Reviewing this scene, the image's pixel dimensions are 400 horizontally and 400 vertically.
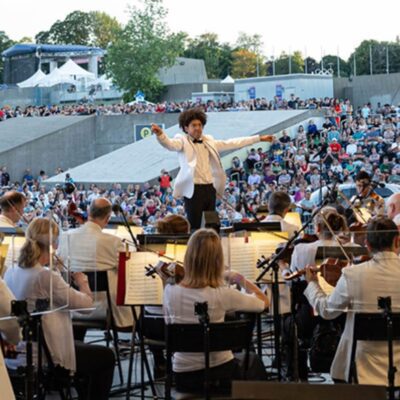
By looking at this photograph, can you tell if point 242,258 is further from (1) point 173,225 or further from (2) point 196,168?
(2) point 196,168

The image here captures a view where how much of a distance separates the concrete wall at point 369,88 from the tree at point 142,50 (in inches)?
531

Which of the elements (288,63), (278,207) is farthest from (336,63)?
(278,207)

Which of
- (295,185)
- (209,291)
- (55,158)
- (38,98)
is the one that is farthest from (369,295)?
(38,98)

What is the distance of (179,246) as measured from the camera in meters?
7.33

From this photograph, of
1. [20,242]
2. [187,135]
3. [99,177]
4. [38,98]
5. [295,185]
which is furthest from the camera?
[38,98]

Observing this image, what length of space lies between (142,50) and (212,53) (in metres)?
24.3

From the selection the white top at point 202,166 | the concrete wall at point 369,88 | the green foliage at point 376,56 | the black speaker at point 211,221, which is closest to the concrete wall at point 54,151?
the concrete wall at point 369,88

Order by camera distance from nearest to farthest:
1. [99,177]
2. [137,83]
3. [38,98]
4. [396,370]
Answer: [396,370]
[99,177]
[137,83]
[38,98]

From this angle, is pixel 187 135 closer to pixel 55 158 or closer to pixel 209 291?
pixel 209 291

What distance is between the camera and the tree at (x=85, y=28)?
96562 mm

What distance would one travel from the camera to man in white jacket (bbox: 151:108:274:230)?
416 inches

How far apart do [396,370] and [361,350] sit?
0.34m

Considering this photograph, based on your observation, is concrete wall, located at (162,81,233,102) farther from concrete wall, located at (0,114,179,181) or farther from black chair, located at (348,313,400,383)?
black chair, located at (348,313,400,383)

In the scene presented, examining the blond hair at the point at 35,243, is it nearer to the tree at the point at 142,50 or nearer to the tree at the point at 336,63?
the tree at the point at 142,50
